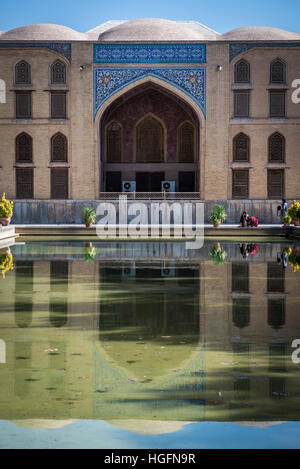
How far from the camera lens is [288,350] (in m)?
4.21

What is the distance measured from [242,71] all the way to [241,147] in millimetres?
2204

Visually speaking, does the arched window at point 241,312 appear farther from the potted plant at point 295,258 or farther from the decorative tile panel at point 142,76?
the decorative tile panel at point 142,76

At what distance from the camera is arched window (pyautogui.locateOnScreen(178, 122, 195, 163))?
2227cm

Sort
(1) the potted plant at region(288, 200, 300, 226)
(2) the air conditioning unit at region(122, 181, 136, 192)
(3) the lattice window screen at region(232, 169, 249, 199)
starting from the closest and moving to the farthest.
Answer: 1. (1) the potted plant at region(288, 200, 300, 226)
2. (3) the lattice window screen at region(232, 169, 249, 199)
3. (2) the air conditioning unit at region(122, 181, 136, 192)

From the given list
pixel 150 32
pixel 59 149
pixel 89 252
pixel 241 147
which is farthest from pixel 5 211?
pixel 150 32

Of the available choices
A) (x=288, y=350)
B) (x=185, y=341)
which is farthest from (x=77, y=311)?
(x=288, y=350)

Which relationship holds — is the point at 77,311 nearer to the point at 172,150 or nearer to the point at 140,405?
the point at 140,405

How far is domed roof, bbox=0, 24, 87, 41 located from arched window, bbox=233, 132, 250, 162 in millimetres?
6195

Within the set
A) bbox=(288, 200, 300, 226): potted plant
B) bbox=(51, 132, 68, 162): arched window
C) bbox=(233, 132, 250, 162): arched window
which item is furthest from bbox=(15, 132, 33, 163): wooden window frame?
bbox=(288, 200, 300, 226): potted plant

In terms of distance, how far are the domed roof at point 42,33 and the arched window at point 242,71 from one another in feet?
17.7

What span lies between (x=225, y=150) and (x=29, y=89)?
603 cm

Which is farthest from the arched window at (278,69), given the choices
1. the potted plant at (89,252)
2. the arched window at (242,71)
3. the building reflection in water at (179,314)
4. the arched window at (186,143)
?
the building reflection in water at (179,314)

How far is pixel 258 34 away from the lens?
21547 millimetres

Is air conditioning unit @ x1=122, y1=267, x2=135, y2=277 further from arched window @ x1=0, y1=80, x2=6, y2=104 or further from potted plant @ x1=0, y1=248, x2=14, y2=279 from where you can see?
Answer: arched window @ x1=0, y1=80, x2=6, y2=104
